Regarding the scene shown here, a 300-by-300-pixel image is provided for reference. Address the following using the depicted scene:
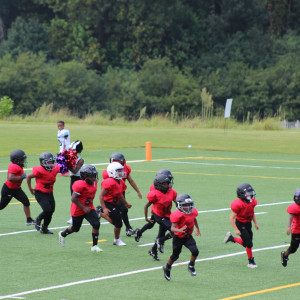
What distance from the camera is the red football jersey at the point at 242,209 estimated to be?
468 inches

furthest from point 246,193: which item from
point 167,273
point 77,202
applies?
point 77,202

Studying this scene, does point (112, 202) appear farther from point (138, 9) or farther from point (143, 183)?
point (138, 9)

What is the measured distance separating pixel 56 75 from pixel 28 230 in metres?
58.2

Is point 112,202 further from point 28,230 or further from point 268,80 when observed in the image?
point 268,80

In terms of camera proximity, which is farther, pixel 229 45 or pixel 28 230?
pixel 229 45

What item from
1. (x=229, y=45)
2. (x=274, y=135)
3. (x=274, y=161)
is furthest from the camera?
(x=229, y=45)

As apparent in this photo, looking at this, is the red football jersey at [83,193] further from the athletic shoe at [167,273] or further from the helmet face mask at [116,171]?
the athletic shoe at [167,273]

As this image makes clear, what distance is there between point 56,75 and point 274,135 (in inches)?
1220

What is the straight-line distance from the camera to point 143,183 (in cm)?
2402

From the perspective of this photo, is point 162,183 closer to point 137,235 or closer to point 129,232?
point 137,235

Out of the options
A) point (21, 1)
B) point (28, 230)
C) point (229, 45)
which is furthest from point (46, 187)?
point (21, 1)

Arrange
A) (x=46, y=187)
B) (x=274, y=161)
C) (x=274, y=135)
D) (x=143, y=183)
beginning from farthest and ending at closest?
1. (x=274, y=135)
2. (x=274, y=161)
3. (x=143, y=183)
4. (x=46, y=187)

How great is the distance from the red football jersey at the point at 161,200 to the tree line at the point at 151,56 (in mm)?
54324

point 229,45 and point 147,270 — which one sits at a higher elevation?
point 229,45
